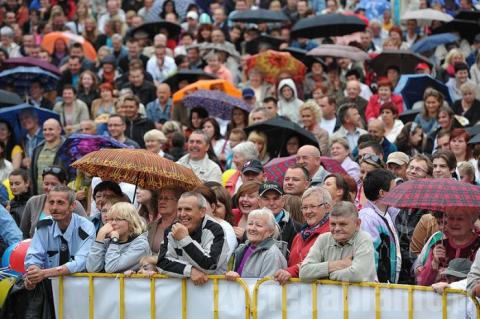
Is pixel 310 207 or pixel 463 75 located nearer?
pixel 310 207

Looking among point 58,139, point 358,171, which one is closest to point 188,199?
point 358,171

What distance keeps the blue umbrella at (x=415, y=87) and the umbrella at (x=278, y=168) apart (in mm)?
5855

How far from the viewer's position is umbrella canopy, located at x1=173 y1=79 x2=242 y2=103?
21.7m

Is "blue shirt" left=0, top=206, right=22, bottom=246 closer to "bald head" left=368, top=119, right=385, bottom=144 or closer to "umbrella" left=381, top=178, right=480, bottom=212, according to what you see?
"umbrella" left=381, top=178, right=480, bottom=212

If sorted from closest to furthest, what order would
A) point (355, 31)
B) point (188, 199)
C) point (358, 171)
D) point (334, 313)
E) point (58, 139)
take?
point (334, 313) → point (188, 199) → point (358, 171) → point (58, 139) → point (355, 31)

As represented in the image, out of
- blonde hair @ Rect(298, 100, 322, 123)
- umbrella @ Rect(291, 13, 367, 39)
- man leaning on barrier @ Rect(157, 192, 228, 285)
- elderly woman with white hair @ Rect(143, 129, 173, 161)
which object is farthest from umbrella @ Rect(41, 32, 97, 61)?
man leaning on barrier @ Rect(157, 192, 228, 285)

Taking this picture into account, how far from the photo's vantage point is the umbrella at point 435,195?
11.6m

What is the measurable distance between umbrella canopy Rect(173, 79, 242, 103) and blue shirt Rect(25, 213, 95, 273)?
346 inches

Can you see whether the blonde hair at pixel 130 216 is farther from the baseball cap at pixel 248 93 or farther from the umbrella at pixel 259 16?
the umbrella at pixel 259 16

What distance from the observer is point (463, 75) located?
71.6 feet

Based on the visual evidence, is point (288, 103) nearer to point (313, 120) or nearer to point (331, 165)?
point (313, 120)

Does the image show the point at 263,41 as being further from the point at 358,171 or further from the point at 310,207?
the point at 310,207

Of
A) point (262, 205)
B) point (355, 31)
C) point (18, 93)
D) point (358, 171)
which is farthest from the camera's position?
point (355, 31)

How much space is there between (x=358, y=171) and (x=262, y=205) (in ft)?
10.1
